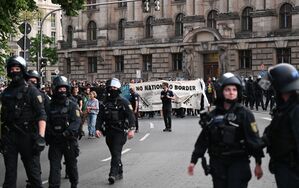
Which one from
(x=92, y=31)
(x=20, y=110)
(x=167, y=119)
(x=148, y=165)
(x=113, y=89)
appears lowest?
(x=148, y=165)

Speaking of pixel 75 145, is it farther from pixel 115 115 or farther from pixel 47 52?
pixel 47 52

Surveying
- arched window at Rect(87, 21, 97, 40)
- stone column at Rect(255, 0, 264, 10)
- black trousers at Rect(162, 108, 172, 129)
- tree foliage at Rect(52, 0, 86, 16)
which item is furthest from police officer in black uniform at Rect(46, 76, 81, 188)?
arched window at Rect(87, 21, 97, 40)

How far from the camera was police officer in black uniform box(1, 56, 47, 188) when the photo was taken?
9523mm

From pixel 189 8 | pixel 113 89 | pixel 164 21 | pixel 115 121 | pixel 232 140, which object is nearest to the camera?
pixel 232 140

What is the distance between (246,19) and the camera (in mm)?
56688

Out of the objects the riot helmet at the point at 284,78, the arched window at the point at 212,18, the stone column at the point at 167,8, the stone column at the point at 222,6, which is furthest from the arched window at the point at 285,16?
the riot helmet at the point at 284,78

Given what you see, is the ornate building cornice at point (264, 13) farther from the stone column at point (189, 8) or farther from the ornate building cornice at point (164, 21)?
the ornate building cornice at point (164, 21)

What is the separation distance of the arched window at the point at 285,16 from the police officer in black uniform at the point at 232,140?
47865mm

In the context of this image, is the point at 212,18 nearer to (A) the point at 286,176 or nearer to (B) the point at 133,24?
(B) the point at 133,24

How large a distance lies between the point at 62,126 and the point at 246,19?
156 ft

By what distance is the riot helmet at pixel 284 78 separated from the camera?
679 cm

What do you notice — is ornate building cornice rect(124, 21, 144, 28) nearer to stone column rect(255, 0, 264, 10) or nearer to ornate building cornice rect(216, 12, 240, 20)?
ornate building cornice rect(216, 12, 240, 20)

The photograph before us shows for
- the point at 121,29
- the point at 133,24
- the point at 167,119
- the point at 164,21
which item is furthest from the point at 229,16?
the point at 167,119

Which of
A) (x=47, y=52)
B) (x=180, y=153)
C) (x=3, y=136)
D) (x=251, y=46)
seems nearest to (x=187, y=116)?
(x=180, y=153)
